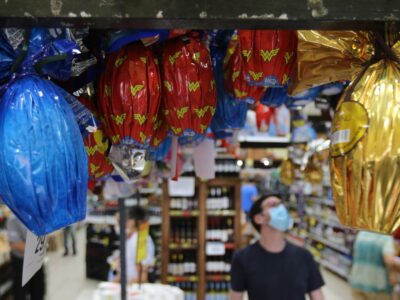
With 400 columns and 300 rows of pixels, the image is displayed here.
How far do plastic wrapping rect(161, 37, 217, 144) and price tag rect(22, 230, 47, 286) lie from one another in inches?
16.7

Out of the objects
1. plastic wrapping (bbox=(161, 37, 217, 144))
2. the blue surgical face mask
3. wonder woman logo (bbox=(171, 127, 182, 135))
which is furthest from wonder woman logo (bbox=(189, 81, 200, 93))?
the blue surgical face mask

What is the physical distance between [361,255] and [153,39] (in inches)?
176

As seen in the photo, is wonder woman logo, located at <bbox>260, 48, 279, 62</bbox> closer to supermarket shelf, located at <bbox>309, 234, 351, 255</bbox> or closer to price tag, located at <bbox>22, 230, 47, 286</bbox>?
price tag, located at <bbox>22, 230, 47, 286</bbox>

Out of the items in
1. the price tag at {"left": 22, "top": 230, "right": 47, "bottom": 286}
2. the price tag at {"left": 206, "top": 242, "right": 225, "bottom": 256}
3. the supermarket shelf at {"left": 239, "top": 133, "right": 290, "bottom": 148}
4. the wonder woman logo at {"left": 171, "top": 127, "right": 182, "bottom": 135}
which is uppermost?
the supermarket shelf at {"left": 239, "top": 133, "right": 290, "bottom": 148}

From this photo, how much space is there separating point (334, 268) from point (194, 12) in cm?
825

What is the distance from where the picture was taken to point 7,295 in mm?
4703

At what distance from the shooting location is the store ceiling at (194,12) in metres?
0.70

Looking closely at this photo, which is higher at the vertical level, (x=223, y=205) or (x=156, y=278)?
(x=223, y=205)

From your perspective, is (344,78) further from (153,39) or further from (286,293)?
(286,293)

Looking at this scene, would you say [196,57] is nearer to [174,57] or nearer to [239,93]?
[174,57]

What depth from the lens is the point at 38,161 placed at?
2.17ft

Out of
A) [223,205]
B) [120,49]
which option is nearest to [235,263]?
[120,49]

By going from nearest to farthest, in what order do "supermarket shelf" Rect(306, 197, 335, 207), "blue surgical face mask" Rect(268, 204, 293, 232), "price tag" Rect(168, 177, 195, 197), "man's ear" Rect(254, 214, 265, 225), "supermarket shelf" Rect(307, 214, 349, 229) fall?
"blue surgical face mask" Rect(268, 204, 293, 232)
"man's ear" Rect(254, 214, 265, 225)
"price tag" Rect(168, 177, 195, 197)
"supermarket shelf" Rect(307, 214, 349, 229)
"supermarket shelf" Rect(306, 197, 335, 207)

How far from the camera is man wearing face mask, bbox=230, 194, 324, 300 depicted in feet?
7.82
